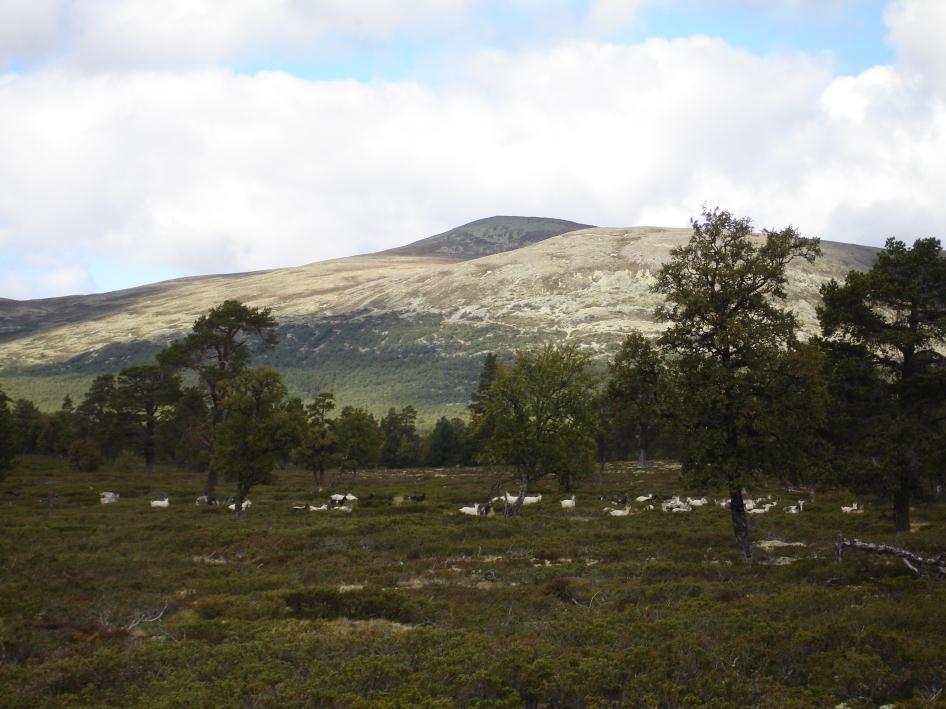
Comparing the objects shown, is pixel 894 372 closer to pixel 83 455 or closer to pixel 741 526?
pixel 741 526

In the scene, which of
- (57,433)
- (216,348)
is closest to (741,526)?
(216,348)

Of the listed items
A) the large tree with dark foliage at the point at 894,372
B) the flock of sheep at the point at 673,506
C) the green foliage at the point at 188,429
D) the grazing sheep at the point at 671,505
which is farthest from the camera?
the green foliage at the point at 188,429

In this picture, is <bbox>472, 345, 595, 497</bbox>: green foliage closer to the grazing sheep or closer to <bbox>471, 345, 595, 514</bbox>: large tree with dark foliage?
<bbox>471, 345, 595, 514</bbox>: large tree with dark foliage

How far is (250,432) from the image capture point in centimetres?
3981

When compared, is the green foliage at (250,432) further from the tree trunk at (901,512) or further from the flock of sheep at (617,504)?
the tree trunk at (901,512)

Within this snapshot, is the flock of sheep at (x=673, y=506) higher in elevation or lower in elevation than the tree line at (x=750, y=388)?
lower

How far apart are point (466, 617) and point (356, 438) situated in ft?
158

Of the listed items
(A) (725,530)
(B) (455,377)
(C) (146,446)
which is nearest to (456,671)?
(A) (725,530)

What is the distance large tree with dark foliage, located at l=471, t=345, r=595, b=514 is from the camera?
37438 millimetres

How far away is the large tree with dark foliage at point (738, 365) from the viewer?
67.5 ft

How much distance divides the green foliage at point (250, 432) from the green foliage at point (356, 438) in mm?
19674

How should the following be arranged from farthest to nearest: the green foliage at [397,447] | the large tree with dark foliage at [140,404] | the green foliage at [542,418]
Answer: the green foliage at [397,447]
the large tree with dark foliage at [140,404]
the green foliage at [542,418]

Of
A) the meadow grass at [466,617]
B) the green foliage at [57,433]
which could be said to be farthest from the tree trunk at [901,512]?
the green foliage at [57,433]

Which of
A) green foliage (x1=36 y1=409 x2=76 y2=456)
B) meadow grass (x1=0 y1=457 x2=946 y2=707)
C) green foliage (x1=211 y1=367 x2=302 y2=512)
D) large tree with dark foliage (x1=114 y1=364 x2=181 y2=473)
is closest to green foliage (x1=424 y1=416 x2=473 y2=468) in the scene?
large tree with dark foliage (x1=114 y1=364 x2=181 y2=473)
